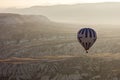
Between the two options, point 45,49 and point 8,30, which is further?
point 8,30

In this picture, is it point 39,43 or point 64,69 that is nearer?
point 64,69

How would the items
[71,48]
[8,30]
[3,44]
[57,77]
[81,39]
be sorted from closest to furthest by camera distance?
[81,39], [57,77], [71,48], [3,44], [8,30]

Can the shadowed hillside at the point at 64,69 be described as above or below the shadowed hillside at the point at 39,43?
above

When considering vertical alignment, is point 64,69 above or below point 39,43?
above

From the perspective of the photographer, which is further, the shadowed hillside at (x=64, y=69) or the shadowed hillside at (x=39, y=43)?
Result: the shadowed hillside at (x=39, y=43)

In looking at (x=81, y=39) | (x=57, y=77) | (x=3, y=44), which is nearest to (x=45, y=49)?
(x=3, y=44)

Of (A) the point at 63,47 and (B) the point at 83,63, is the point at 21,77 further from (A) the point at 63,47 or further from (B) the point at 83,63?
(A) the point at 63,47

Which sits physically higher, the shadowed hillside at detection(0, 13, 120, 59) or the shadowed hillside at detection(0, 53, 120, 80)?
the shadowed hillside at detection(0, 53, 120, 80)

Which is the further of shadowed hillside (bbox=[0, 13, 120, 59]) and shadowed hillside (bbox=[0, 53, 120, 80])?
shadowed hillside (bbox=[0, 13, 120, 59])

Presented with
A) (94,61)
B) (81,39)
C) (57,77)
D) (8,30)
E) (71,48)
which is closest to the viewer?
(81,39)

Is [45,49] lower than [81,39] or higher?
lower
